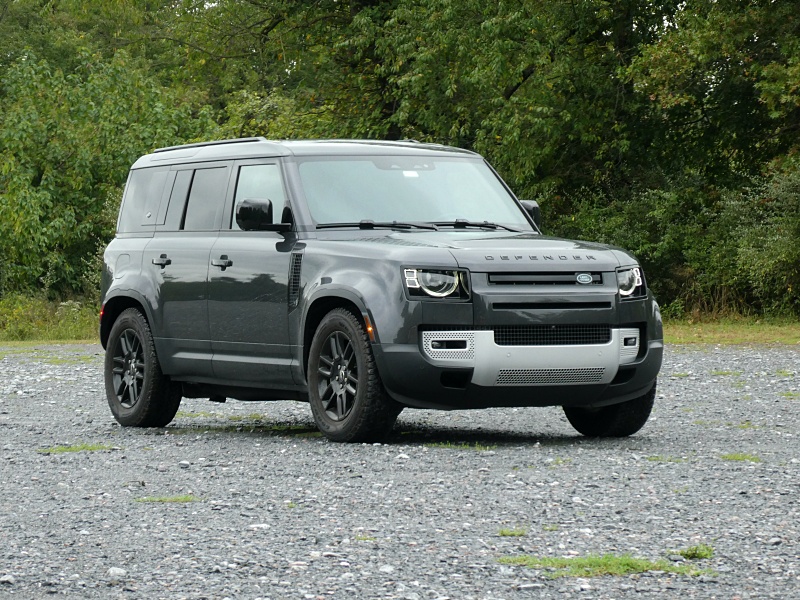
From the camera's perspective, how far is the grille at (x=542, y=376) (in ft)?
31.4

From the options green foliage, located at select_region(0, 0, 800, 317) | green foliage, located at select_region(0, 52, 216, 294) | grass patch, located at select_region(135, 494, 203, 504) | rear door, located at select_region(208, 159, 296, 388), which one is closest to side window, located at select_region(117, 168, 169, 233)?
rear door, located at select_region(208, 159, 296, 388)

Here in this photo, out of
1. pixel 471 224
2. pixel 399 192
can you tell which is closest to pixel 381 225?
pixel 399 192

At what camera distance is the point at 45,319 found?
104ft

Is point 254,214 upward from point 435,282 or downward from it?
upward

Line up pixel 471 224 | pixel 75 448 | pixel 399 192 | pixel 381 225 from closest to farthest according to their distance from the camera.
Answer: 1. pixel 75 448
2. pixel 381 225
3. pixel 471 224
4. pixel 399 192

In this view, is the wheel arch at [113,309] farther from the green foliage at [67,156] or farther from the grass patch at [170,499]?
the green foliage at [67,156]

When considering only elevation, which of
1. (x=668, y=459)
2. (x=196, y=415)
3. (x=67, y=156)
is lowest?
(x=196, y=415)

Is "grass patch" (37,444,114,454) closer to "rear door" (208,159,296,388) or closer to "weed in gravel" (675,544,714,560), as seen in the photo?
"rear door" (208,159,296,388)

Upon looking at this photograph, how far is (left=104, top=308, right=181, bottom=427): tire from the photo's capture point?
11984 mm

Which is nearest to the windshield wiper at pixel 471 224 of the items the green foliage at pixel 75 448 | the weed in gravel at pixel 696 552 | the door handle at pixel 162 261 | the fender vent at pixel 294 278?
the fender vent at pixel 294 278

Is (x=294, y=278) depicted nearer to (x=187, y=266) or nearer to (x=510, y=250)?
Answer: (x=187, y=266)

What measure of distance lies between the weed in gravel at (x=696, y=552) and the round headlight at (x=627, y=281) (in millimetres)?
3976

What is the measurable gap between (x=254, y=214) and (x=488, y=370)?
2.06m

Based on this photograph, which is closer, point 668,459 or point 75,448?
point 668,459
